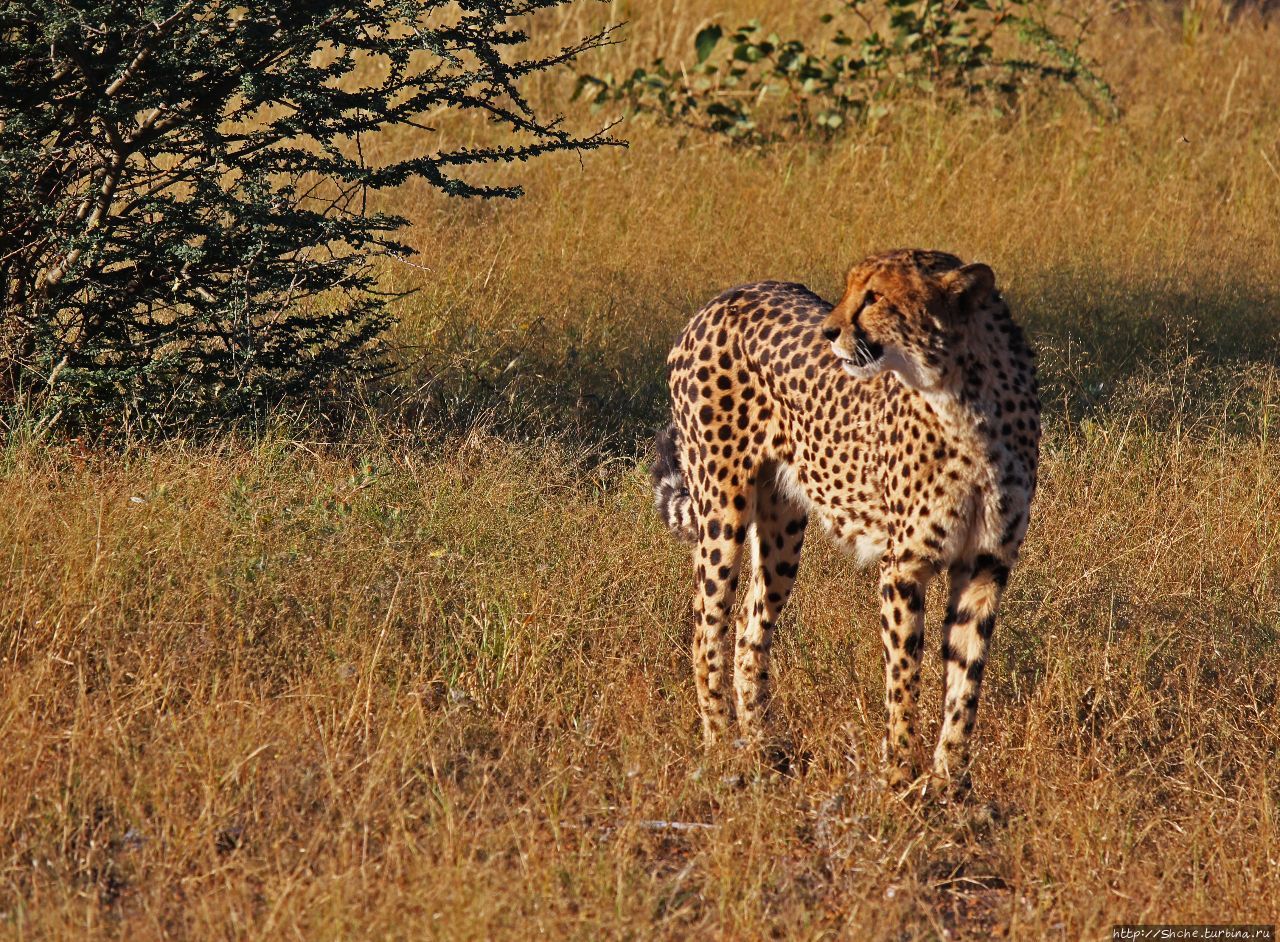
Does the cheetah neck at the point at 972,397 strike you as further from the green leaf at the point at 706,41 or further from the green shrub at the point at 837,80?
the green leaf at the point at 706,41

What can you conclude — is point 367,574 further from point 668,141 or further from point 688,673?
point 668,141

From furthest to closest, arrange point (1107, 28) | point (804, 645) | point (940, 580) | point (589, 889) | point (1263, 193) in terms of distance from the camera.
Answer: point (1107, 28) → point (1263, 193) → point (940, 580) → point (804, 645) → point (589, 889)

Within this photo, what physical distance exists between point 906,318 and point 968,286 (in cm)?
14

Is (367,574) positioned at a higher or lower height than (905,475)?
lower

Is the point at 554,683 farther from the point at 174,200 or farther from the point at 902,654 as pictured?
the point at 174,200

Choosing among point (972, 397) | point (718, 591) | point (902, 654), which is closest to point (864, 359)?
point (972, 397)

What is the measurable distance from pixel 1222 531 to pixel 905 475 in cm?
171

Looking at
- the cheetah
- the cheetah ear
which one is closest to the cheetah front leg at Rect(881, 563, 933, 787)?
the cheetah

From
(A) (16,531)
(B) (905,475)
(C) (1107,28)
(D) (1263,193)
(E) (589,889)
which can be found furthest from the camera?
(C) (1107,28)

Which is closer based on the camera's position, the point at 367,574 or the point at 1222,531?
Answer: the point at 367,574

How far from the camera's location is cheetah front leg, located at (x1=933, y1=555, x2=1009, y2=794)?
344cm

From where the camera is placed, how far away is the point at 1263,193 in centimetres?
827

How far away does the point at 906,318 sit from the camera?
323 centimetres

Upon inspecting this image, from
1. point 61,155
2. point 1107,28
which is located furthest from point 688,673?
point 1107,28
